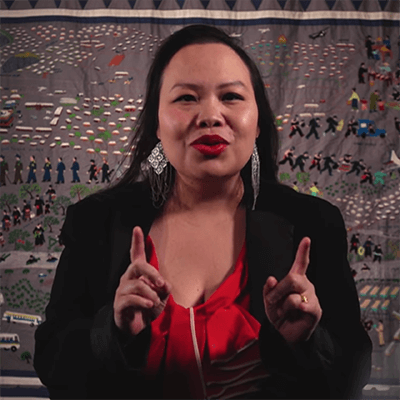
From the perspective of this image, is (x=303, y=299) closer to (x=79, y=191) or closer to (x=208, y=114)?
(x=208, y=114)

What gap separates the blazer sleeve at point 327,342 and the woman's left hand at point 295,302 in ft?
0.08

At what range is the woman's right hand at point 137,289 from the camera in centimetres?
83

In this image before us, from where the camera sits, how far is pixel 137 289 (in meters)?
0.83

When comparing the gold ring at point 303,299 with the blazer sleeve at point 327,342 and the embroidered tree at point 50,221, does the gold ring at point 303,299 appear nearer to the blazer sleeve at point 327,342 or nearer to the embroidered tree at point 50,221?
the blazer sleeve at point 327,342

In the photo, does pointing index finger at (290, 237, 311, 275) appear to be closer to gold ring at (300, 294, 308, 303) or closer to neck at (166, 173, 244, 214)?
gold ring at (300, 294, 308, 303)

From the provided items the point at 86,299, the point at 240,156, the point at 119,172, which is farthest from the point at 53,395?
the point at 240,156

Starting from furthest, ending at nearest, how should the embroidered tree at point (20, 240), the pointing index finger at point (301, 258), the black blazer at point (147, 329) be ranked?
the embroidered tree at point (20, 240) < the black blazer at point (147, 329) < the pointing index finger at point (301, 258)

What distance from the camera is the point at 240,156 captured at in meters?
1.01

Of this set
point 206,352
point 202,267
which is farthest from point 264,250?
point 206,352

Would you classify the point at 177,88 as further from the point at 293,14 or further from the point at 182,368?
the point at 182,368

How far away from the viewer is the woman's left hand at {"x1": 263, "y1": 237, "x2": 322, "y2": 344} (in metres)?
0.82

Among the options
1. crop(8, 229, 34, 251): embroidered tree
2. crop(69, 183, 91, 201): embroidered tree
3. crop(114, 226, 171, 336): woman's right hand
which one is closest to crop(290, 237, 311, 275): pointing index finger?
crop(114, 226, 171, 336): woman's right hand

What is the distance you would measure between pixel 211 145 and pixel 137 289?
37 centimetres

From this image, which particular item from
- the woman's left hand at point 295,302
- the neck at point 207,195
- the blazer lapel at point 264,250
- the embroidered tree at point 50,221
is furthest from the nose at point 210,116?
the embroidered tree at point 50,221
